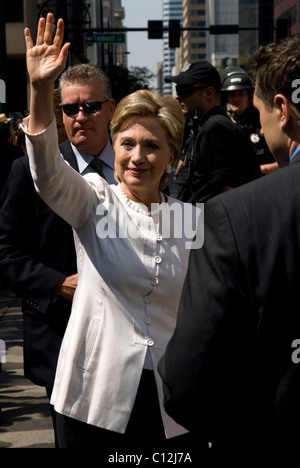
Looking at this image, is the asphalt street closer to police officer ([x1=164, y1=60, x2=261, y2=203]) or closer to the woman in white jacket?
police officer ([x1=164, y1=60, x2=261, y2=203])

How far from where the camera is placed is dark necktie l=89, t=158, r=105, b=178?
13.3ft

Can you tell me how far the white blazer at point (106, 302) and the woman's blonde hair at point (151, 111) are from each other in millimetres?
304

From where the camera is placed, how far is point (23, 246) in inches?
147

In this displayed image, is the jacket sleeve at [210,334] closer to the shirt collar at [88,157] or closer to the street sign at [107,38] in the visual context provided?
the shirt collar at [88,157]

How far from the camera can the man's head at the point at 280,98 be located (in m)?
2.12

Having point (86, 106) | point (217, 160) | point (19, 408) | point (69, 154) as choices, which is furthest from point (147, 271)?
point (19, 408)

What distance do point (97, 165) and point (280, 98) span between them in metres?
2.01

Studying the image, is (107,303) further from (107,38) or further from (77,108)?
(107,38)

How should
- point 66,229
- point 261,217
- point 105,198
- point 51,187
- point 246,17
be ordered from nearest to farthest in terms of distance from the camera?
1. point 261,217
2. point 51,187
3. point 105,198
4. point 66,229
5. point 246,17

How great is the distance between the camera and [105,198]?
10.6 feet

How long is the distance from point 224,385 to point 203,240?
13.8 inches

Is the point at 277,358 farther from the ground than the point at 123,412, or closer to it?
farther from the ground

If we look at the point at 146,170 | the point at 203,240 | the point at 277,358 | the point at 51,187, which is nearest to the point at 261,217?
the point at 203,240
